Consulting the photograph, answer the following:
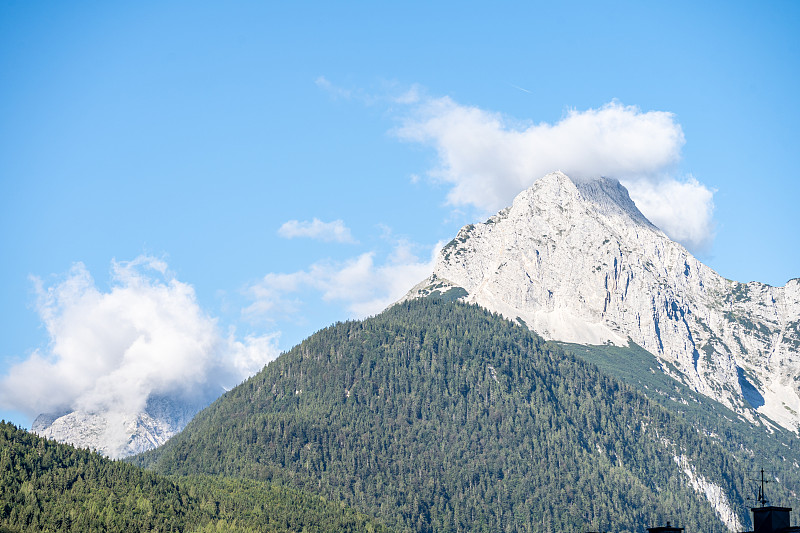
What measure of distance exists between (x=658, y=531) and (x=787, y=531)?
12052mm

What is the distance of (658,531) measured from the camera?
355 ft

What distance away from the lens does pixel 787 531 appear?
4126 inches
